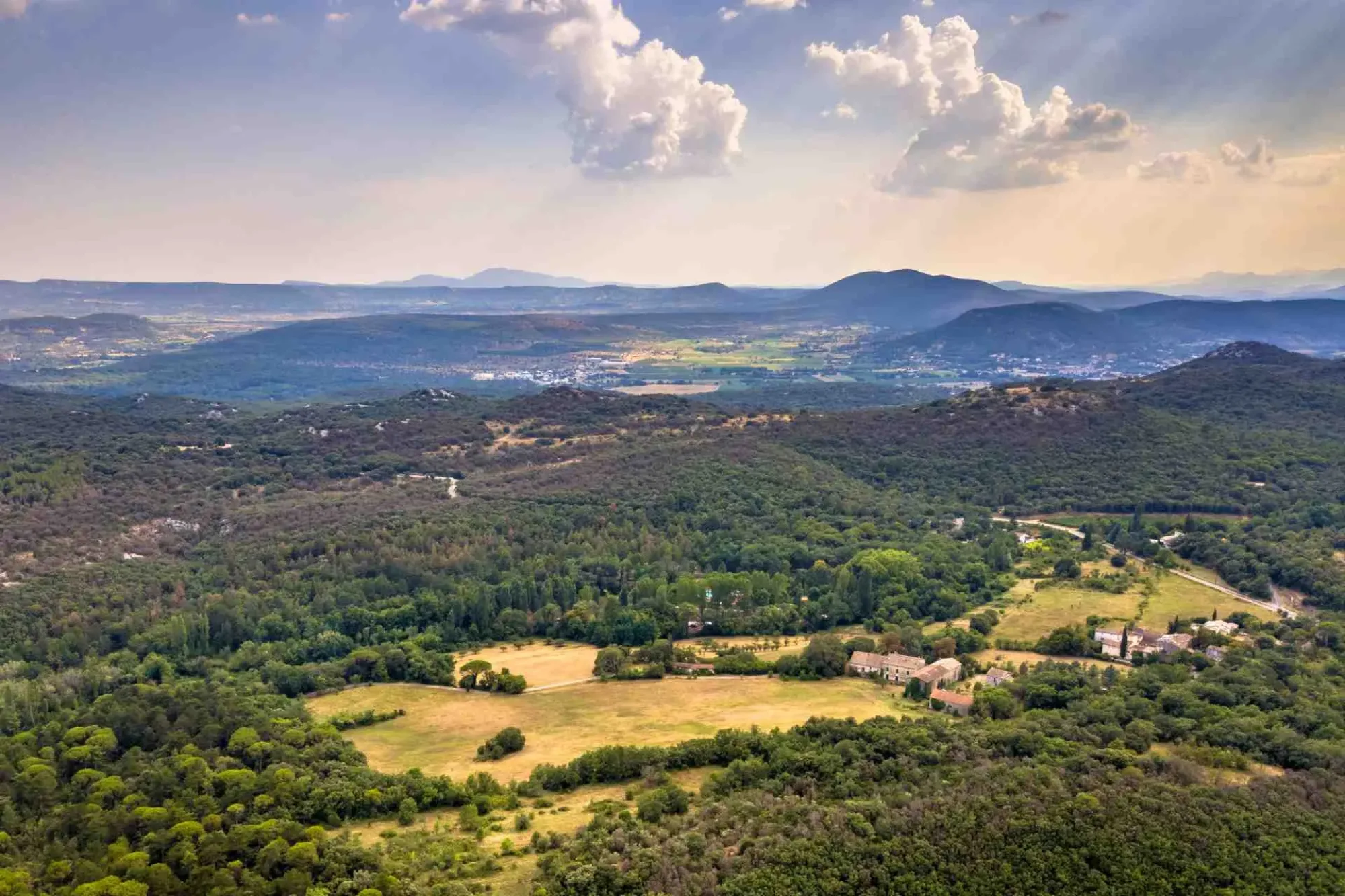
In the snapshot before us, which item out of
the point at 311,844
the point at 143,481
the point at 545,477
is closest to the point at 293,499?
the point at 143,481

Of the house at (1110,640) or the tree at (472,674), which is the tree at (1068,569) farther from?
the tree at (472,674)

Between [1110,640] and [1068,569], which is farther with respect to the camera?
[1068,569]

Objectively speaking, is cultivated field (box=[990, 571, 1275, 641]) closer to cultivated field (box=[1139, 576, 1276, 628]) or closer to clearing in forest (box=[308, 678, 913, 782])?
cultivated field (box=[1139, 576, 1276, 628])

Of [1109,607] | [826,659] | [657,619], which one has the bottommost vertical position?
[657,619]

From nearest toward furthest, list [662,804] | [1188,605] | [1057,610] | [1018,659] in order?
[662,804] < [1018,659] < [1188,605] < [1057,610]

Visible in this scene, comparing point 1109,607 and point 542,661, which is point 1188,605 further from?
point 542,661

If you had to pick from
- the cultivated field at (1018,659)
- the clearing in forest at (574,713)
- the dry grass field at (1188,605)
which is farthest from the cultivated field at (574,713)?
the dry grass field at (1188,605)

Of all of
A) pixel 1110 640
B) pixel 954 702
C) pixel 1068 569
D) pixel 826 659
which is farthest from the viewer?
pixel 1068 569

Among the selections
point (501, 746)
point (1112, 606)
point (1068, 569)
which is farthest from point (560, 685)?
point (1068, 569)
